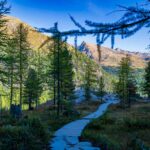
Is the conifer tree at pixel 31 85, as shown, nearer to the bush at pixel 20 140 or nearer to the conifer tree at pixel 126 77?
the conifer tree at pixel 126 77

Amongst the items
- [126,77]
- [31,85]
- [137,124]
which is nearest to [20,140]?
[137,124]

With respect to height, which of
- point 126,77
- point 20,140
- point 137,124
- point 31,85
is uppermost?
point 126,77

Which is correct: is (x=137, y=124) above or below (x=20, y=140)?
below

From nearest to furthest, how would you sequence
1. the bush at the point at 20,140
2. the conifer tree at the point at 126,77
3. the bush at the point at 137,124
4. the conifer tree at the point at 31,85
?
the bush at the point at 20,140 < the bush at the point at 137,124 < the conifer tree at the point at 31,85 < the conifer tree at the point at 126,77

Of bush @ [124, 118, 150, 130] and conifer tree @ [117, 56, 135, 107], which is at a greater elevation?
conifer tree @ [117, 56, 135, 107]

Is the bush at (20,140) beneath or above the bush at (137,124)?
above

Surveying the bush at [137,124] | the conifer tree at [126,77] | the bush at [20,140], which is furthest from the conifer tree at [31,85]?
the bush at [20,140]

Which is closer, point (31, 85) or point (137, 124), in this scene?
point (137, 124)

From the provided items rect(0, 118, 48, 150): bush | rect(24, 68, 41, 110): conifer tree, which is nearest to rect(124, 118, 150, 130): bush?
rect(0, 118, 48, 150): bush

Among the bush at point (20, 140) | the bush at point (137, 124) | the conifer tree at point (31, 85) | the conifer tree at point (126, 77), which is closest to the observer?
the bush at point (20, 140)

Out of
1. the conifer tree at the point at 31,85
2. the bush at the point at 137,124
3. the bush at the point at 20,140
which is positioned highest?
the conifer tree at the point at 31,85

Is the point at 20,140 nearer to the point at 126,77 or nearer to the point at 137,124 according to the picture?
the point at 137,124

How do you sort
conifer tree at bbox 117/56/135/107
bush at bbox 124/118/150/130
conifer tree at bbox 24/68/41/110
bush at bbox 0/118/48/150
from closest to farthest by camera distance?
bush at bbox 0/118/48/150 → bush at bbox 124/118/150/130 → conifer tree at bbox 24/68/41/110 → conifer tree at bbox 117/56/135/107

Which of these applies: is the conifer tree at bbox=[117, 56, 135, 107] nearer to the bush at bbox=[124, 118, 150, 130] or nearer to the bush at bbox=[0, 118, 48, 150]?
the bush at bbox=[124, 118, 150, 130]
